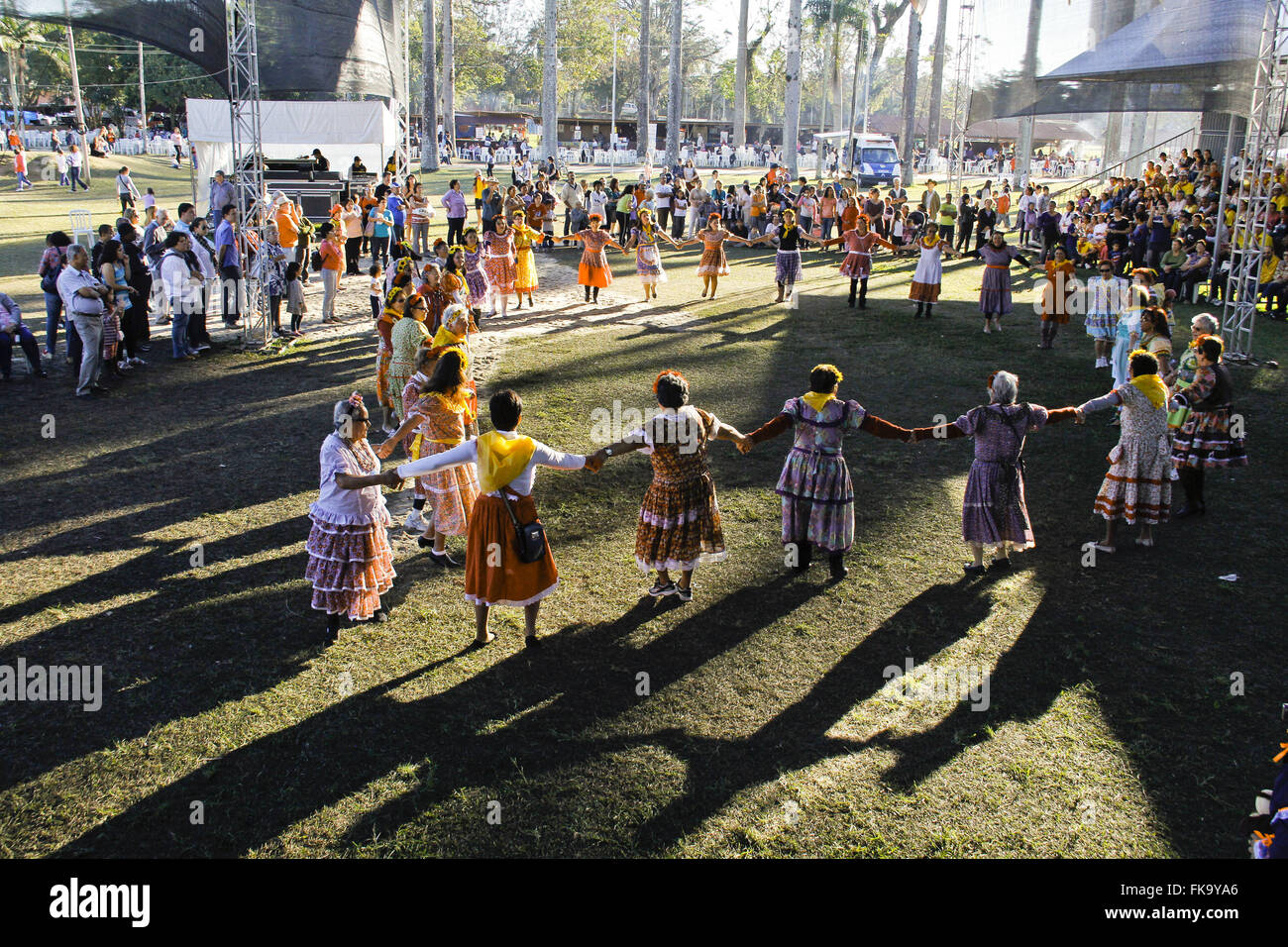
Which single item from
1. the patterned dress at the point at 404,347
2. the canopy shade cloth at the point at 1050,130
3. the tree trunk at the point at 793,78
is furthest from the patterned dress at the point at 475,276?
the canopy shade cloth at the point at 1050,130

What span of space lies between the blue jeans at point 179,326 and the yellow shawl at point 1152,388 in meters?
12.3

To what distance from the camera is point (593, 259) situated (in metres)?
18.0

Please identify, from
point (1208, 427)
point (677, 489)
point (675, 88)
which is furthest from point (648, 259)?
point (675, 88)

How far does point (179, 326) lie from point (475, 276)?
4.98m

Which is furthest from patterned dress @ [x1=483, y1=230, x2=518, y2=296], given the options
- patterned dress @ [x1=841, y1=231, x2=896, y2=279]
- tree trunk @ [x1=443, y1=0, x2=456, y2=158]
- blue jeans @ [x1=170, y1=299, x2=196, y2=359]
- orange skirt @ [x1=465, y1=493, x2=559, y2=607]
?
tree trunk @ [x1=443, y1=0, x2=456, y2=158]

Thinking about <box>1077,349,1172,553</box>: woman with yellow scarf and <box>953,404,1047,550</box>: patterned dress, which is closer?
<box>953,404,1047,550</box>: patterned dress

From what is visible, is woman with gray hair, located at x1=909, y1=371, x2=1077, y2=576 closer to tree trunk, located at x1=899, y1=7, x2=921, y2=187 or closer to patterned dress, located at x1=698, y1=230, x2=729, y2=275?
patterned dress, located at x1=698, y1=230, x2=729, y2=275

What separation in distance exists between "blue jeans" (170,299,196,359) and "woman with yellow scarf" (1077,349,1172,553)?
11.9 metres

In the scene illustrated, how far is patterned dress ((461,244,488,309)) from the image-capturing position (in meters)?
16.6

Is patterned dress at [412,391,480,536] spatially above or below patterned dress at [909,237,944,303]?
below

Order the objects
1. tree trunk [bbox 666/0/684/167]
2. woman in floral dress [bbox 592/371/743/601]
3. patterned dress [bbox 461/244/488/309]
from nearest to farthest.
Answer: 1. woman in floral dress [bbox 592/371/743/601]
2. patterned dress [bbox 461/244/488/309]
3. tree trunk [bbox 666/0/684/167]

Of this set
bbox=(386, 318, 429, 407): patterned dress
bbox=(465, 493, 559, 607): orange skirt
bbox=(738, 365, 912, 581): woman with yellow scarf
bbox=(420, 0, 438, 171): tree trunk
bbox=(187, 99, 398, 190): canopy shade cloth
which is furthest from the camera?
bbox=(420, 0, 438, 171): tree trunk
